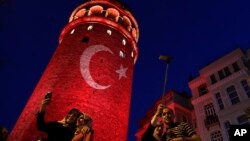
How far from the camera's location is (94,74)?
23625 millimetres

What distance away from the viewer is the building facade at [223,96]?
24.8m

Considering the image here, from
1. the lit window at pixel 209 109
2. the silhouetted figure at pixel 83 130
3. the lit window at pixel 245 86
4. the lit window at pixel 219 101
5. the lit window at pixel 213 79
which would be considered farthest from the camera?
the lit window at pixel 213 79

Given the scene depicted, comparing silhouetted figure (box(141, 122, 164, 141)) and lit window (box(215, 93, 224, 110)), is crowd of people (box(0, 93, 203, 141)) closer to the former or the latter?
A: silhouetted figure (box(141, 122, 164, 141))

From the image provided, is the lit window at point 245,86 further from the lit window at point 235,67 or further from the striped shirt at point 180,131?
the striped shirt at point 180,131

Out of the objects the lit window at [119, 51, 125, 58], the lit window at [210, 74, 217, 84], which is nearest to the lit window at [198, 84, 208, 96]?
the lit window at [210, 74, 217, 84]

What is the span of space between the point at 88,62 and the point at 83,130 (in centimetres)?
1773

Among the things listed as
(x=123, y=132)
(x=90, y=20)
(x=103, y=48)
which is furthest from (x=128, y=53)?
(x=123, y=132)

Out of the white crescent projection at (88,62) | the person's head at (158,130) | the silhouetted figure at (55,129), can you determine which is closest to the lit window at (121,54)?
the white crescent projection at (88,62)

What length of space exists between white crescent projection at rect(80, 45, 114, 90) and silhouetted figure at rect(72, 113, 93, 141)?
1572 centimetres

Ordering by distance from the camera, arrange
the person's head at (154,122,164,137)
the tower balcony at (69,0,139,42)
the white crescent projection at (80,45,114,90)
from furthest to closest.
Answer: the tower balcony at (69,0,139,42) < the white crescent projection at (80,45,114,90) < the person's head at (154,122,164,137)

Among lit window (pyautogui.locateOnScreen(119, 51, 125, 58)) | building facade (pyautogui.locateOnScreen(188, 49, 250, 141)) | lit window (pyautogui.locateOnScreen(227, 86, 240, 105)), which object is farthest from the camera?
lit window (pyautogui.locateOnScreen(119, 51, 125, 58))

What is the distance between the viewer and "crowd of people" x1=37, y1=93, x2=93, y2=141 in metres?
6.63

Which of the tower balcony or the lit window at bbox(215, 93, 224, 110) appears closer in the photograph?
the lit window at bbox(215, 93, 224, 110)

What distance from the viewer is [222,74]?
2875cm
